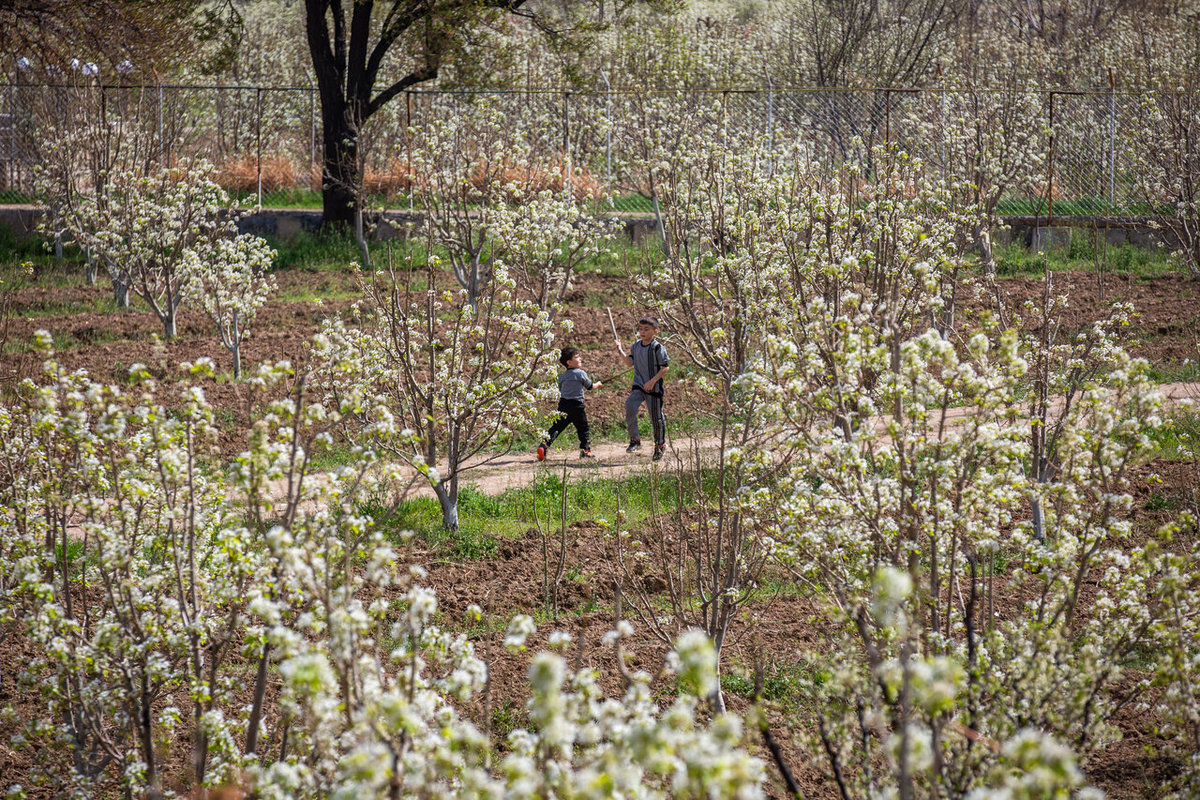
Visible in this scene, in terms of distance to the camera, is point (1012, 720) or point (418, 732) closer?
point (418, 732)

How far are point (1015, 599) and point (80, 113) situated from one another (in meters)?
12.7

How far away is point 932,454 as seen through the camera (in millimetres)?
4387

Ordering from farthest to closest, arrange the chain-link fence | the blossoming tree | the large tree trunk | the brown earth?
the large tree trunk → the chain-link fence → the blossoming tree → the brown earth

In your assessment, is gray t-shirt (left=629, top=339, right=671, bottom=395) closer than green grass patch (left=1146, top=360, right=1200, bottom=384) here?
Yes

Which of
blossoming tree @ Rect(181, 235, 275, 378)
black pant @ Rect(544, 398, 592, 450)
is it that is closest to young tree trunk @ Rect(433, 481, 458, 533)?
black pant @ Rect(544, 398, 592, 450)

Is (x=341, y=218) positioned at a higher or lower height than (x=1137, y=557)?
higher

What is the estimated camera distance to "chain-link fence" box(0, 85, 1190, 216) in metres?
15.8

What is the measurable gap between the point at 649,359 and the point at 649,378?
0.64 ft

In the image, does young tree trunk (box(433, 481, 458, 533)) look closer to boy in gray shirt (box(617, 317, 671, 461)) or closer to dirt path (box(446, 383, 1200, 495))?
dirt path (box(446, 383, 1200, 495))

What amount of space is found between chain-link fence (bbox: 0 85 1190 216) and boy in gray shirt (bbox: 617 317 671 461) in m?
5.43

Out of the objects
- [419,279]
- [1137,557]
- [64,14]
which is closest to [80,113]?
[64,14]

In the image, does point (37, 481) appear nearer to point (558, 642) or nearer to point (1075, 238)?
point (558, 642)

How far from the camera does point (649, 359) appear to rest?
407 inches

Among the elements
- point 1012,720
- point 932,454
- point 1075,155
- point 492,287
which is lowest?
point 1012,720
